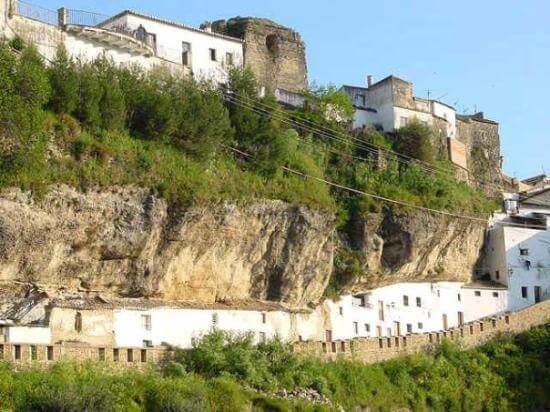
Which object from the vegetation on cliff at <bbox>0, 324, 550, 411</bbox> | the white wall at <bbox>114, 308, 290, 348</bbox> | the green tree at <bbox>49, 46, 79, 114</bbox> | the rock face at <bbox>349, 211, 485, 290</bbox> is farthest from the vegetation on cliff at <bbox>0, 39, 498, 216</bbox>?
the vegetation on cliff at <bbox>0, 324, 550, 411</bbox>

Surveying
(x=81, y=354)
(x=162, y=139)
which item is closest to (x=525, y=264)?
(x=162, y=139)

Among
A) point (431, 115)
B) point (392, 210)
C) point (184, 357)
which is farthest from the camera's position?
point (431, 115)

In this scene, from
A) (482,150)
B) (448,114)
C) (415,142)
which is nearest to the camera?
(415,142)

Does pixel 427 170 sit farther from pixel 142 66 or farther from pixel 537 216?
pixel 142 66

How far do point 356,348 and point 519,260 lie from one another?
13.5 metres

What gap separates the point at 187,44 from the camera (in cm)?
5072

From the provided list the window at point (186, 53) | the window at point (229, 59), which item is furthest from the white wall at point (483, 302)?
the window at point (186, 53)

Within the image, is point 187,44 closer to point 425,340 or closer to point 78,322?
point 425,340

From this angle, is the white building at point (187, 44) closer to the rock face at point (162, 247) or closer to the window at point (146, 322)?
the rock face at point (162, 247)

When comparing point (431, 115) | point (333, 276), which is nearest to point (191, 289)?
point (333, 276)

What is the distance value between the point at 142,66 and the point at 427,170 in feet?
47.3

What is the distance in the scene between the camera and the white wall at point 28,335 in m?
35.4

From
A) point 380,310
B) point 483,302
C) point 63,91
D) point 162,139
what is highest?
point 63,91

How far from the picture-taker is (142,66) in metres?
46.7
